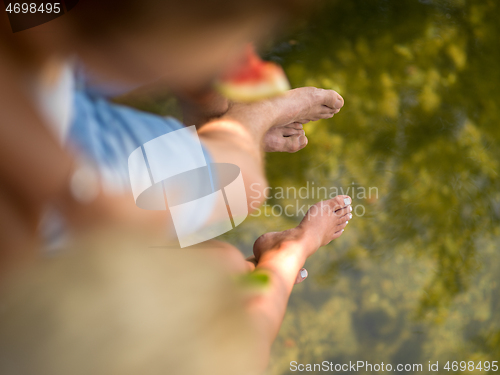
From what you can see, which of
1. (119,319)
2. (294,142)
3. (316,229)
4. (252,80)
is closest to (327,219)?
(316,229)

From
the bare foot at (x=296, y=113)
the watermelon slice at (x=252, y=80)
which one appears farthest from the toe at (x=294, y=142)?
the watermelon slice at (x=252, y=80)

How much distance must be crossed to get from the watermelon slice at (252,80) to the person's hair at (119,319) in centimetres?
48

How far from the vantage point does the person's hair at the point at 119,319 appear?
1.74 ft

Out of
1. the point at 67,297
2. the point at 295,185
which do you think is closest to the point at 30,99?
the point at 67,297

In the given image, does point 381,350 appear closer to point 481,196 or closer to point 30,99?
point 481,196

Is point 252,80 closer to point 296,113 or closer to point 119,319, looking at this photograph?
point 296,113

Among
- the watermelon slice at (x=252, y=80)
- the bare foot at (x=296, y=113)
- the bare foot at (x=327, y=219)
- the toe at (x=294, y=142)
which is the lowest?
the bare foot at (x=327, y=219)

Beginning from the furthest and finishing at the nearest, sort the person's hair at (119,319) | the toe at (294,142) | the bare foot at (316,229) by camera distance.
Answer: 1. the toe at (294,142)
2. the bare foot at (316,229)
3. the person's hair at (119,319)

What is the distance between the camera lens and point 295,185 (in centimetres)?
115

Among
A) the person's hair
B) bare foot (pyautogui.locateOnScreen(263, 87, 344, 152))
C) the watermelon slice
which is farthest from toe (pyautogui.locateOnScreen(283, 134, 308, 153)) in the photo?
the person's hair

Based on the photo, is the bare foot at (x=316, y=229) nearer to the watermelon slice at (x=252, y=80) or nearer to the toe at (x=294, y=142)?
the toe at (x=294, y=142)

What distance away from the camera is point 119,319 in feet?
1.88

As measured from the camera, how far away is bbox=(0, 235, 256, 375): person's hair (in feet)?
1.74

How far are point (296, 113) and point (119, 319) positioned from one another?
66cm
